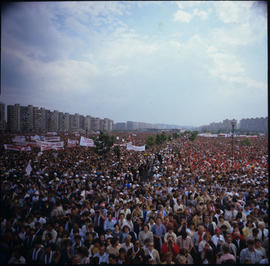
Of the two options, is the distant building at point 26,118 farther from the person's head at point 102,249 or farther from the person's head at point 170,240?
the person's head at point 170,240

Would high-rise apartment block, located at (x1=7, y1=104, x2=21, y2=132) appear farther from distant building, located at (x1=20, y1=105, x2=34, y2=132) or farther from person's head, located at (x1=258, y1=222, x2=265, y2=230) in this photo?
person's head, located at (x1=258, y1=222, x2=265, y2=230)

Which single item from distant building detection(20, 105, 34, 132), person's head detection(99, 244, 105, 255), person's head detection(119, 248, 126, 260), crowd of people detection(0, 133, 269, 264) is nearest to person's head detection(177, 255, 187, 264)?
crowd of people detection(0, 133, 269, 264)

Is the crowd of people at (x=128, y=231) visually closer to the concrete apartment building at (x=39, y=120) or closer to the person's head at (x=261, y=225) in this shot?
the person's head at (x=261, y=225)

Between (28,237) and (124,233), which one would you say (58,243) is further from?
(124,233)

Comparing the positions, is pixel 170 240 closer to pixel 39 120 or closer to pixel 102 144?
pixel 102 144

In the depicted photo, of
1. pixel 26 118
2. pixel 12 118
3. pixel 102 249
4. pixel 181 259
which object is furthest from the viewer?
pixel 26 118

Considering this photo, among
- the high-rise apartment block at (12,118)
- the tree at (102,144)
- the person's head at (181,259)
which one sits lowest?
the person's head at (181,259)

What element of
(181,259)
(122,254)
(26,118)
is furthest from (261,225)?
(26,118)

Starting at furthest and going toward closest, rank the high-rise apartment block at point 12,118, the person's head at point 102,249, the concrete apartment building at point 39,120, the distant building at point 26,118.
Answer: the concrete apartment building at point 39,120, the distant building at point 26,118, the high-rise apartment block at point 12,118, the person's head at point 102,249

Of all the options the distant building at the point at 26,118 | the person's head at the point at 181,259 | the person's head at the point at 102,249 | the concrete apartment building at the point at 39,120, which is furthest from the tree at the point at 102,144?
the concrete apartment building at the point at 39,120

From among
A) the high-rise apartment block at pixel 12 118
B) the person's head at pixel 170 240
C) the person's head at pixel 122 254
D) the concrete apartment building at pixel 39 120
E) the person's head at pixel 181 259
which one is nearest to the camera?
the person's head at pixel 181 259

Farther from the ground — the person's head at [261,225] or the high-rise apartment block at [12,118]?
the high-rise apartment block at [12,118]

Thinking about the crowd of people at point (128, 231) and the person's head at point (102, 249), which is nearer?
the crowd of people at point (128, 231)
